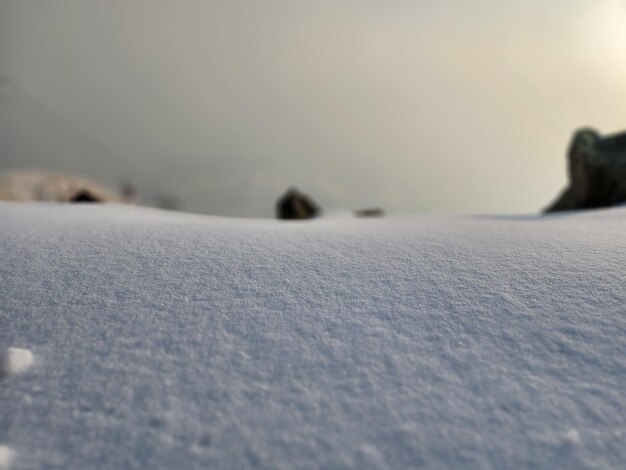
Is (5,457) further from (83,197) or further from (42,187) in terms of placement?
(42,187)

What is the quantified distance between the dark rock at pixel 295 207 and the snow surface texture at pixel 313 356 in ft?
15.4

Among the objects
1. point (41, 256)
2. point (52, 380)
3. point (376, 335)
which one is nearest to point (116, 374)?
point (52, 380)

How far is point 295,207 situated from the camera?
239 inches

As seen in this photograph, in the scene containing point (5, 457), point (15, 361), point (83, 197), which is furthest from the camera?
point (83, 197)

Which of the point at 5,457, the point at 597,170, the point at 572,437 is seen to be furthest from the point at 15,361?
the point at 597,170

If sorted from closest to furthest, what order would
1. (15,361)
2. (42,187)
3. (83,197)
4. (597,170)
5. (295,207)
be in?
(15,361) < (83,197) < (597,170) < (42,187) < (295,207)

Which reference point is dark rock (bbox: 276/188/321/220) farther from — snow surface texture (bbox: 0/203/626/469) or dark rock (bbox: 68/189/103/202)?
snow surface texture (bbox: 0/203/626/469)

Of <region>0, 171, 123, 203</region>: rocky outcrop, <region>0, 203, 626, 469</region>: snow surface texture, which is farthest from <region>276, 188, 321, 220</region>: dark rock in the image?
<region>0, 203, 626, 469</region>: snow surface texture

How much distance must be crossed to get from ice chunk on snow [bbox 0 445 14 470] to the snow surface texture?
0.01 meters

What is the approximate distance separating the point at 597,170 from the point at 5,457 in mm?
5305

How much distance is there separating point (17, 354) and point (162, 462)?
1.44 ft

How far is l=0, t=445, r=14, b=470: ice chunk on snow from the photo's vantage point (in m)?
0.56

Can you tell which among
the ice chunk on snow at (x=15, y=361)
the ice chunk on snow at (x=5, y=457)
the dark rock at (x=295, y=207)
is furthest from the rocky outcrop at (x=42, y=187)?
the ice chunk on snow at (x=5, y=457)

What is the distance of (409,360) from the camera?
30.7 inches
